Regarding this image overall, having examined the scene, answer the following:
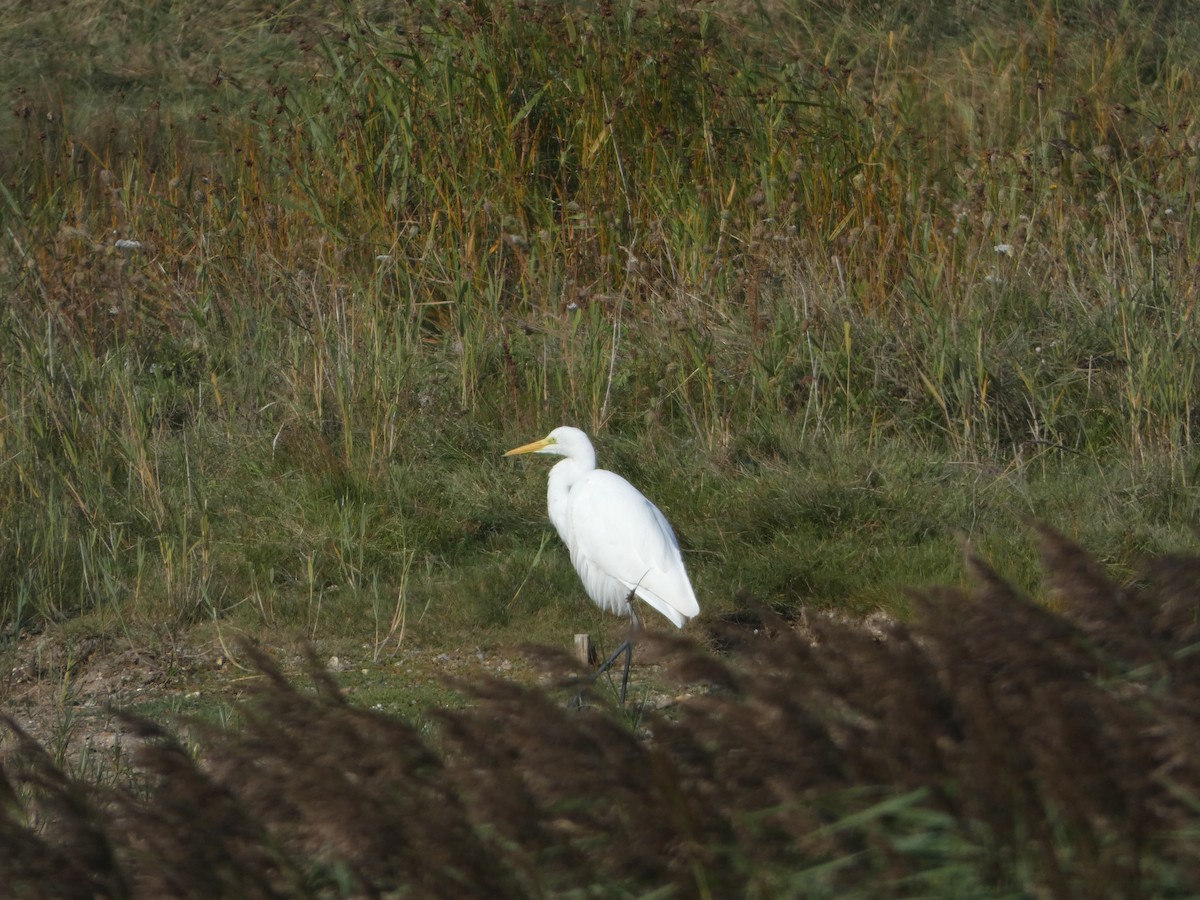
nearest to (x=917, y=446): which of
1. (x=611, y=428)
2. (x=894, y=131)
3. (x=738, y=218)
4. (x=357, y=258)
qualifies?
(x=611, y=428)

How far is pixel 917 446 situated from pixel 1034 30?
4.90 m

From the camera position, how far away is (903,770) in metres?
1.77

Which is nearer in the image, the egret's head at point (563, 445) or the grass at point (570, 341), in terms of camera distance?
the grass at point (570, 341)

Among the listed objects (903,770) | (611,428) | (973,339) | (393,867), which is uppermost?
(903,770)

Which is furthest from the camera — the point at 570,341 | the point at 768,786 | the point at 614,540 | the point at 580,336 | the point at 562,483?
the point at 580,336

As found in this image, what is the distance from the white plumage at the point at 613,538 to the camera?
416cm

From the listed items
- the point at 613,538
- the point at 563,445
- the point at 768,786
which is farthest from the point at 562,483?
the point at 768,786

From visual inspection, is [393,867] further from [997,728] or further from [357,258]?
[357,258]

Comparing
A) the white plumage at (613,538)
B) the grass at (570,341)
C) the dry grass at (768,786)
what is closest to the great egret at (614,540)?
the white plumage at (613,538)

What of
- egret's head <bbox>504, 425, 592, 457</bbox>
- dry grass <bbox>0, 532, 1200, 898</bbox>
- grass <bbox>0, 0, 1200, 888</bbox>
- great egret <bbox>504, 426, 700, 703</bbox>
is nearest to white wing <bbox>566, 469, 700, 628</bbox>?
great egret <bbox>504, 426, 700, 703</bbox>

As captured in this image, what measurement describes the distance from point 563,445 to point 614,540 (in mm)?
608

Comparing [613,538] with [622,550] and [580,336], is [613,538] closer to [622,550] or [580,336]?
[622,550]

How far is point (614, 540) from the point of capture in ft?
Answer: 14.0

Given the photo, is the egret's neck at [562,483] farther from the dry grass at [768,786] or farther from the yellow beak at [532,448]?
the dry grass at [768,786]
